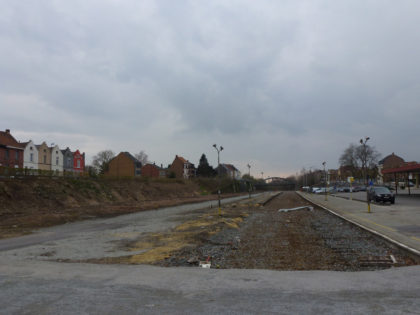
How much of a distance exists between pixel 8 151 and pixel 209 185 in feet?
164

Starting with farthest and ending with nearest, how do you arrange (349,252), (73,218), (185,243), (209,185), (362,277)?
(209,185) → (73,218) → (185,243) → (349,252) → (362,277)

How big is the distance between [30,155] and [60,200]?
29621 mm

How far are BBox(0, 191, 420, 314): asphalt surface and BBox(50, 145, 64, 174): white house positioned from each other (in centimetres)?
6241

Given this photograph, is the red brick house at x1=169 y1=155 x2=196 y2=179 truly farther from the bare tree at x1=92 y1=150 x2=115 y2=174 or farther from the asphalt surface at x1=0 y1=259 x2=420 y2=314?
the asphalt surface at x1=0 y1=259 x2=420 y2=314

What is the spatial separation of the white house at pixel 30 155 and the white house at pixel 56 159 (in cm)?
612

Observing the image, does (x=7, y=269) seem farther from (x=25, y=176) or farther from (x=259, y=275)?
(x=25, y=176)

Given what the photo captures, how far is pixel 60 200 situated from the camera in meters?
32.8

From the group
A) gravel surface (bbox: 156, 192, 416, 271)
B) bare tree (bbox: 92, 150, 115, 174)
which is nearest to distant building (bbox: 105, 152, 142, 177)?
bare tree (bbox: 92, 150, 115, 174)

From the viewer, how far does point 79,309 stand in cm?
504

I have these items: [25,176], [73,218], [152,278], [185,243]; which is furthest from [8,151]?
[152,278]

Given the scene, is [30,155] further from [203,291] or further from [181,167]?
[181,167]

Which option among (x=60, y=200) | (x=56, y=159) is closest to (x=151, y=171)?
(x=56, y=159)

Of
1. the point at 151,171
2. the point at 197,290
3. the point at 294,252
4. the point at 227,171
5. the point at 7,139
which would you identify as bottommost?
the point at 294,252

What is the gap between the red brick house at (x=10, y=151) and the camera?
49.0 m
